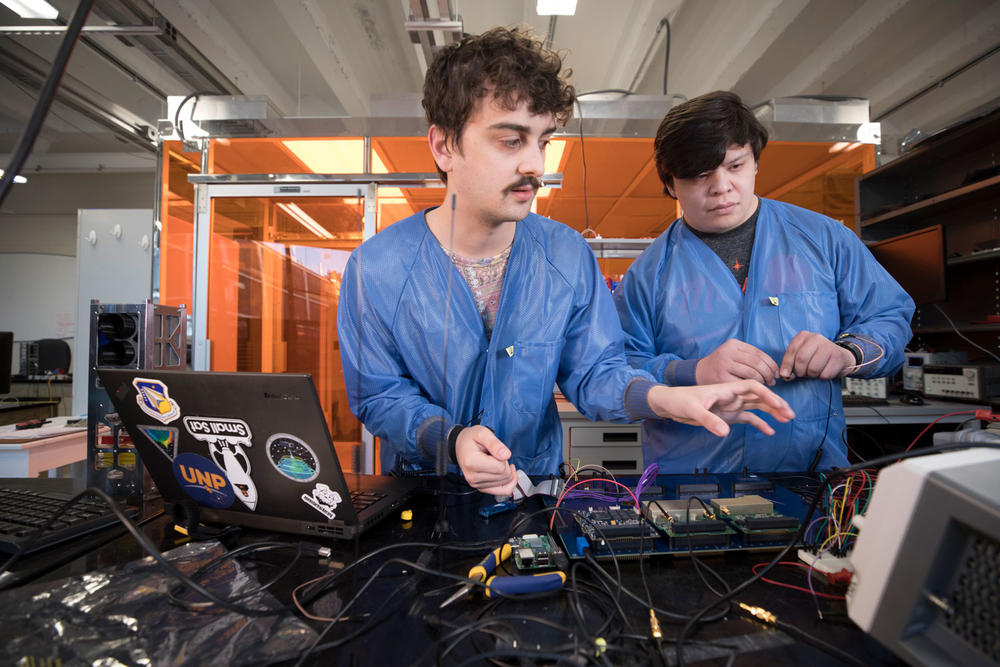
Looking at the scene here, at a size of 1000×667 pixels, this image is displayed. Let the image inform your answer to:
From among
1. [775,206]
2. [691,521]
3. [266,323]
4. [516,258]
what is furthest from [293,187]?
[691,521]

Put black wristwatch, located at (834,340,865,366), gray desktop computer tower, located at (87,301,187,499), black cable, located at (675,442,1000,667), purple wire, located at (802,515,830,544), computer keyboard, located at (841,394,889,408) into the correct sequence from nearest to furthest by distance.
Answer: black cable, located at (675,442,1000,667) < purple wire, located at (802,515,830,544) < gray desktop computer tower, located at (87,301,187,499) < black wristwatch, located at (834,340,865,366) < computer keyboard, located at (841,394,889,408)

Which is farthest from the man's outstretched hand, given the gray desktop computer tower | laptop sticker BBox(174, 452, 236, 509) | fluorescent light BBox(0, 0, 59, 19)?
fluorescent light BBox(0, 0, 59, 19)

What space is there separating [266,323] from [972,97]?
17.1 feet

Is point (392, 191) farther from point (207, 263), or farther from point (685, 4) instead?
point (685, 4)

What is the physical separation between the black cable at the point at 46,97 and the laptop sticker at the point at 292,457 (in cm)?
37

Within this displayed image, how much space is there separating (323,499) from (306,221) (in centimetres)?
267

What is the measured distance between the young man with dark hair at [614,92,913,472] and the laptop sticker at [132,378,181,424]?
1.04 metres

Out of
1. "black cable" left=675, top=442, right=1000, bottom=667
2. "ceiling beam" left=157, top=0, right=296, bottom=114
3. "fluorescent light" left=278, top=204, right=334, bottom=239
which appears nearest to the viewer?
"black cable" left=675, top=442, right=1000, bottom=667

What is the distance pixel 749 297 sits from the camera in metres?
1.25

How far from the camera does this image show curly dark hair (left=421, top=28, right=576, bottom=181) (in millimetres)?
996

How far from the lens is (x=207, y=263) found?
2.78 meters

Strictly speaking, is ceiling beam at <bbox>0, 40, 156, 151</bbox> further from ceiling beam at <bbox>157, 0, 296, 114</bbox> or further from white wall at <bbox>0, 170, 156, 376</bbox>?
white wall at <bbox>0, 170, 156, 376</bbox>

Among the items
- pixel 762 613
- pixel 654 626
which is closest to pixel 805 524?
pixel 762 613

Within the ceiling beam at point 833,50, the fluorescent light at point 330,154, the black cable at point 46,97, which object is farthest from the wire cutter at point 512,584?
the ceiling beam at point 833,50
